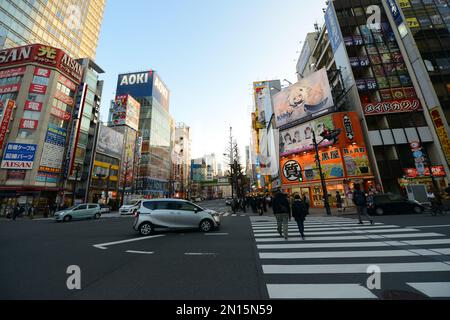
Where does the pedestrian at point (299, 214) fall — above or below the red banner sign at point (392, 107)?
below

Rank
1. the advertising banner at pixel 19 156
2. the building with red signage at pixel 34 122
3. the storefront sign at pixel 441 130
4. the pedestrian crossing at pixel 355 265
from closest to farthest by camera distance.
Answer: the pedestrian crossing at pixel 355 265, the storefront sign at pixel 441 130, the advertising banner at pixel 19 156, the building with red signage at pixel 34 122

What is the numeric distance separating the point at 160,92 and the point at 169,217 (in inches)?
2748

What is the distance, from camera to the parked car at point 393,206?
13.6 m

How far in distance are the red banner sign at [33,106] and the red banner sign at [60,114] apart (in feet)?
5.30

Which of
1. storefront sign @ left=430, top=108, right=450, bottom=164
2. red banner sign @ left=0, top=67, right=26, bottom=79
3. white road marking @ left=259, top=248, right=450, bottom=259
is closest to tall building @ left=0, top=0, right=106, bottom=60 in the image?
red banner sign @ left=0, top=67, right=26, bottom=79

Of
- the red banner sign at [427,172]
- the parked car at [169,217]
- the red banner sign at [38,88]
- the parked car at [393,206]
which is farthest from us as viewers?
the red banner sign at [38,88]

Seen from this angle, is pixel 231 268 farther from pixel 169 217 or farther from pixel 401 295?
pixel 169 217

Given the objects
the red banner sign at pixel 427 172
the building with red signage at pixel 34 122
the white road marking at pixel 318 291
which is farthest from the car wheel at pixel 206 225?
the building with red signage at pixel 34 122

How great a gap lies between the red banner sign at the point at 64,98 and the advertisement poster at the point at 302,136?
39.0 metres

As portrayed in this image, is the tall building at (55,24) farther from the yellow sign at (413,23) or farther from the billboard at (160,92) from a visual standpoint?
the yellow sign at (413,23)

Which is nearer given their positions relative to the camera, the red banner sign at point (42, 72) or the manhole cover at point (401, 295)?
the manhole cover at point (401, 295)

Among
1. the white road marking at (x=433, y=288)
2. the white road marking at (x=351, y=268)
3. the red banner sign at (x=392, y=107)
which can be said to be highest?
the red banner sign at (x=392, y=107)

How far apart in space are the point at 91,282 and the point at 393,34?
44414mm

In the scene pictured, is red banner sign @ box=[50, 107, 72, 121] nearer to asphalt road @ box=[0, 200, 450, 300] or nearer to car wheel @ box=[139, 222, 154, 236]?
asphalt road @ box=[0, 200, 450, 300]
